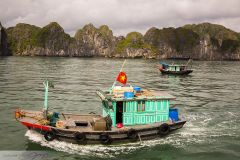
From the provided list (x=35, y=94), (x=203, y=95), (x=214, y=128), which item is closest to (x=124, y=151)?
(x=214, y=128)

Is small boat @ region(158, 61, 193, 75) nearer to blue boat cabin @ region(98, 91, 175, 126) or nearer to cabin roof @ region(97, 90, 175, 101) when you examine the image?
cabin roof @ region(97, 90, 175, 101)

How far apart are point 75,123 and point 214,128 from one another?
1198cm

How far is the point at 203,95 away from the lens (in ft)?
139

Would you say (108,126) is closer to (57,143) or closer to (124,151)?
(124,151)

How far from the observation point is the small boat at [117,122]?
19.4 m

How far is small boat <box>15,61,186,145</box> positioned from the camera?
63.6ft

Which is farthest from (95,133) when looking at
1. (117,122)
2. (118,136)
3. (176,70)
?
(176,70)

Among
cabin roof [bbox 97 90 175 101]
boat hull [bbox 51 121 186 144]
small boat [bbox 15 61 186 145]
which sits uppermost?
cabin roof [bbox 97 90 175 101]

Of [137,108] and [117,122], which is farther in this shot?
[117,122]

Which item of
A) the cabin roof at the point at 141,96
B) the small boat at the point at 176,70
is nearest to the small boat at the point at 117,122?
the cabin roof at the point at 141,96

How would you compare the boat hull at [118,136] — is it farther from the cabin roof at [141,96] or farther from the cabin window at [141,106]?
the cabin roof at [141,96]

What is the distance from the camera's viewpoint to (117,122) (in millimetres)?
20812

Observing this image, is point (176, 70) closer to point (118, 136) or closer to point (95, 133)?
point (118, 136)

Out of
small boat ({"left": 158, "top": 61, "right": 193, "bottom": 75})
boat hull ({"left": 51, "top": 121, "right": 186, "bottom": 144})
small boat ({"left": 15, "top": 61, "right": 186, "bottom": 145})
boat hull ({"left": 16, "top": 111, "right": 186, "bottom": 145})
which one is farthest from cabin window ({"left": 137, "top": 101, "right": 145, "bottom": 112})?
small boat ({"left": 158, "top": 61, "right": 193, "bottom": 75})
